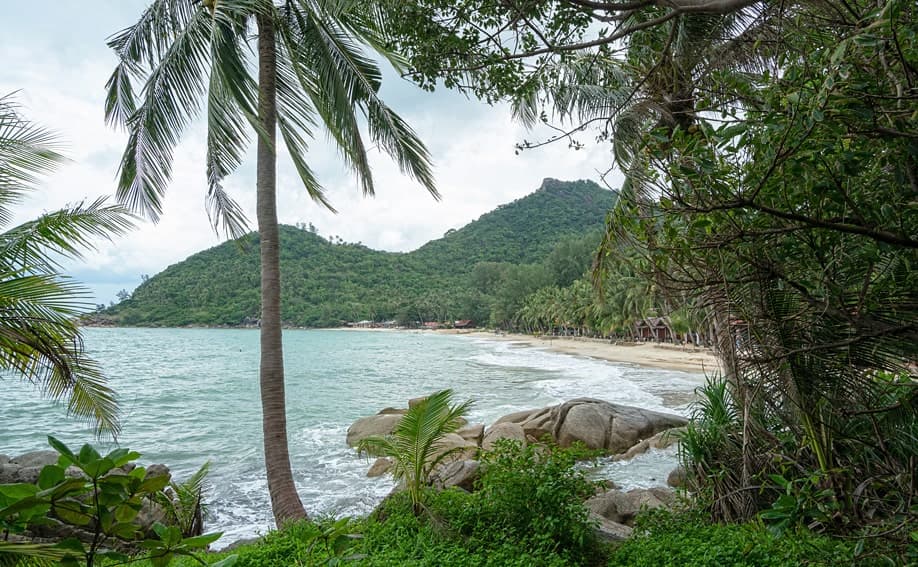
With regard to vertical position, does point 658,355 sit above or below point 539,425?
below

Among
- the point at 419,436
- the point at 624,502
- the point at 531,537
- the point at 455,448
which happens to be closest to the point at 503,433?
the point at 624,502

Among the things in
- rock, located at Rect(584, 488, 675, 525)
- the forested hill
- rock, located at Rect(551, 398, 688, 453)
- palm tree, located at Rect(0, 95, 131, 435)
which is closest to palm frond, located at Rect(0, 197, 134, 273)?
palm tree, located at Rect(0, 95, 131, 435)

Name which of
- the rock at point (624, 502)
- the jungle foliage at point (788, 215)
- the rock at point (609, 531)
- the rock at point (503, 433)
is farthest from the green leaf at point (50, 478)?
the rock at point (503, 433)

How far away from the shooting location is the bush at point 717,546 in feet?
9.11

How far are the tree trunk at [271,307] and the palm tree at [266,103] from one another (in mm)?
12

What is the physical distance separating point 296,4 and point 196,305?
71141 mm

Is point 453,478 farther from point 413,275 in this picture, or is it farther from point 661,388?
point 413,275

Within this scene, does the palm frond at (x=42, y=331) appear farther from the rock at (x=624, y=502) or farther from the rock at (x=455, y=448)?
the rock at (x=624, y=502)

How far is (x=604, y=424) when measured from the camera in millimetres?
10195

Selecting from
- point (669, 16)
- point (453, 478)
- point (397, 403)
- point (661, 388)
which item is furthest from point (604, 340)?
point (669, 16)

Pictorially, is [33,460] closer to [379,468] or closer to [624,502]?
[379,468]

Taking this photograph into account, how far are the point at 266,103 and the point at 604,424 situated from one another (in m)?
8.48

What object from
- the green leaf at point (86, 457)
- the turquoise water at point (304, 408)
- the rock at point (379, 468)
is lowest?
the turquoise water at point (304, 408)

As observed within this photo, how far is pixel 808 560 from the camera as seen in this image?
2748 mm
